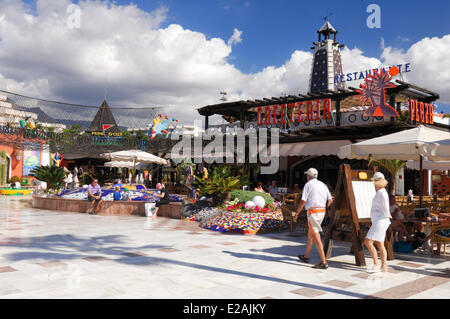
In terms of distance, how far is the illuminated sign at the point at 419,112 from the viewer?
16.1m

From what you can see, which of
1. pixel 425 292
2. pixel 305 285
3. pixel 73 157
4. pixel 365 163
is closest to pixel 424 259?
pixel 425 292

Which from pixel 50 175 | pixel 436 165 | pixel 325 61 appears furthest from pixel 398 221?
pixel 325 61

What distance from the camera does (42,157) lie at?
1244 inches

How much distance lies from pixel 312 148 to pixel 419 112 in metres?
4.78

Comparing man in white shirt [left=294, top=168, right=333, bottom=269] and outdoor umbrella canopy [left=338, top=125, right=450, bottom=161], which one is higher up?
outdoor umbrella canopy [left=338, top=125, right=450, bottom=161]

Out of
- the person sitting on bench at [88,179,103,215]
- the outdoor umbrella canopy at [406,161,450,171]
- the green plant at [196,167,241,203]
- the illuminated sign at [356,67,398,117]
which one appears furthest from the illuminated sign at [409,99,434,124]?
the person sitting on bench at [88,179,103,215]

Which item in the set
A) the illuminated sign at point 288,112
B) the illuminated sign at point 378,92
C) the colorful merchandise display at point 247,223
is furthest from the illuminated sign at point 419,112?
the colorful merchandise display at point 247,223

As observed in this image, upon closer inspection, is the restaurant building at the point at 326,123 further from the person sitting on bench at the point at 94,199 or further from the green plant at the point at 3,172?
the green plant at the point at 3,172

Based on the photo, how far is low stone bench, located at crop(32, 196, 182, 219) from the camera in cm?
1235

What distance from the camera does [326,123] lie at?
18.5m

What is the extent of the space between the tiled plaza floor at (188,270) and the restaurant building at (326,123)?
9933 millimetres

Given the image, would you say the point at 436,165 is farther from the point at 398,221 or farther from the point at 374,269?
the point at 374,269

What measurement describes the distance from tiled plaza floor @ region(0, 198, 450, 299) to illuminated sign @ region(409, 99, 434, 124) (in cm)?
1049

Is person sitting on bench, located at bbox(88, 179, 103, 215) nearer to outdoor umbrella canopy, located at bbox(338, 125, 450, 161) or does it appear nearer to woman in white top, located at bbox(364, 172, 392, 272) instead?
outdoor umbrella canopy, located at bbox(338, 125, 450, 161)
